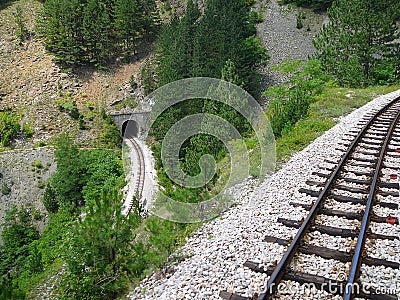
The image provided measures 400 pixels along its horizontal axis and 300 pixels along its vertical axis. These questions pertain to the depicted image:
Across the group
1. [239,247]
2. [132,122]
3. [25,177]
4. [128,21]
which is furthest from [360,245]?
[128,21]

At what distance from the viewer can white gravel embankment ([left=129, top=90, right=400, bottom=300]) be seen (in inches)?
169

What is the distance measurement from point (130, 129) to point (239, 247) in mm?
33354

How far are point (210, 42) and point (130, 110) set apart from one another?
1220 centimetres

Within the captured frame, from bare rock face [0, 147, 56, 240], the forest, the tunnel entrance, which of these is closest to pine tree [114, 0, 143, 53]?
the forest

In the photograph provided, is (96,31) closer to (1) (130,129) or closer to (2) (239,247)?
(1) (130,129)

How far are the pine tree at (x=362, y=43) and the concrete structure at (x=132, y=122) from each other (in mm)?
18327

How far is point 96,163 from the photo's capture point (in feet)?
101

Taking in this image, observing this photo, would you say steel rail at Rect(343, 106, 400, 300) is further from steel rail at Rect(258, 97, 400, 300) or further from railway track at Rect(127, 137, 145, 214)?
railway track at Rect(127, 137, 145, 214)

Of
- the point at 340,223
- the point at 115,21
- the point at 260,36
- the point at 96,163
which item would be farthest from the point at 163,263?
the point at 115,21

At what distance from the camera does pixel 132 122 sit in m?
36.9

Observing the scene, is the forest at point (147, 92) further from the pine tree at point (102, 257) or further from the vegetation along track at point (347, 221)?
the vegetation along track at point (347, 221)

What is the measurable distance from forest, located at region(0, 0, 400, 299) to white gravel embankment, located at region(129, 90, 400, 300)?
0.60 m

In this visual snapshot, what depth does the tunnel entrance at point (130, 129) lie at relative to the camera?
3670cm

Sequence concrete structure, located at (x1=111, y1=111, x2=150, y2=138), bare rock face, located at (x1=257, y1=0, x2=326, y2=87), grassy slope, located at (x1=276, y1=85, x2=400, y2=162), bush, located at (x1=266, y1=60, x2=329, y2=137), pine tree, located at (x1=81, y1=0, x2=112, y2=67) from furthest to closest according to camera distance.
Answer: pine tree, located at (x1=81, y1=0, x2=112, y2=67), bare rock face, located at (x1=257, y1=0, x2=326, y2=87), concrete structure, located at (x1=111, y1=111, x2=150, y2=138), bush, located at (x1=266, y1=60, x2=329, y2=137), grassy slope, located at (x1=276, y1=85, x2=400, y2=162)
